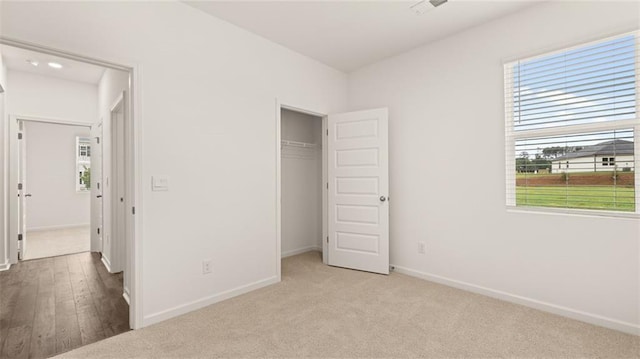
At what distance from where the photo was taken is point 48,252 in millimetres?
4812

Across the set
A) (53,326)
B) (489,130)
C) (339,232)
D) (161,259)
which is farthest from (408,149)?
(53,326)

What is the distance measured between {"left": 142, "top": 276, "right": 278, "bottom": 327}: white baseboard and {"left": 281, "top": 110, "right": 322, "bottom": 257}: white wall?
4.36ft

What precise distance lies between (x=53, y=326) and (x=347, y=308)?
7.93 ft

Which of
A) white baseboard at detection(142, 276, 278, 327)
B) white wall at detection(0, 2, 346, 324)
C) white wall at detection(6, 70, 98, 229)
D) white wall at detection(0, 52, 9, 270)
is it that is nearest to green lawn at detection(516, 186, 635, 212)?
white wall at detection(0, 2, 346, 324)

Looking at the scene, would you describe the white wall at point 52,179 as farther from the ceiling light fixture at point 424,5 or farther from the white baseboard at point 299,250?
the ceiling light fixture at point 424,5

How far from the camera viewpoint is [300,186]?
484 centimetres

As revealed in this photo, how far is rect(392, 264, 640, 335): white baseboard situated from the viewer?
90.4 inches

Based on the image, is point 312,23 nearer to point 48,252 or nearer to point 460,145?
point 460,145

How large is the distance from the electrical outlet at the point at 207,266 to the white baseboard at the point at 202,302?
0.24 meters

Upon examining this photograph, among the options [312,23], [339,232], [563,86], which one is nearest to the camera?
[563,86]

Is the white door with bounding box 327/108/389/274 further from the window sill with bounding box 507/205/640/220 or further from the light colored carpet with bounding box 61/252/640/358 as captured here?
the window sill with bounding box 507/205/640/220

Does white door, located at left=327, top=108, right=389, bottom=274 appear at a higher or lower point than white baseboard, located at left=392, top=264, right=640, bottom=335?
higher

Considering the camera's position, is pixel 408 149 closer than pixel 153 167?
No

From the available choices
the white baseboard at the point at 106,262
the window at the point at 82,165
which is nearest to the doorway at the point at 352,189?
the white baseboard at the point at 106,262
